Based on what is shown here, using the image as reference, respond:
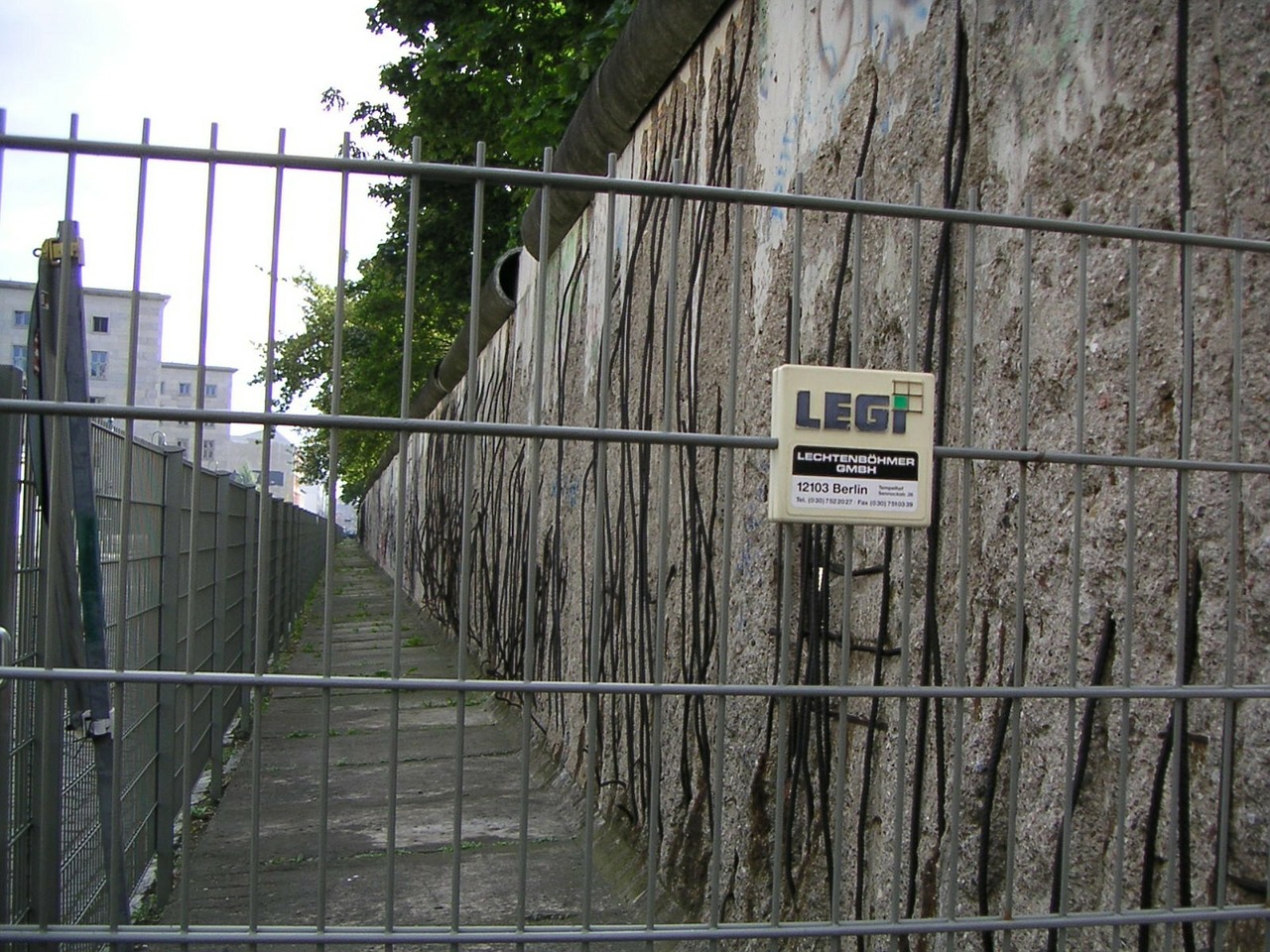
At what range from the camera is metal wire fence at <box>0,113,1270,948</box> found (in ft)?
7.30

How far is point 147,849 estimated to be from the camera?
17.3 ft

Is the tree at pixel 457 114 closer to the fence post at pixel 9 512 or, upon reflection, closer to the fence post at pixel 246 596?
the fence post at pixel 246 596

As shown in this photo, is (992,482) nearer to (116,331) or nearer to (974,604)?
(974,604)

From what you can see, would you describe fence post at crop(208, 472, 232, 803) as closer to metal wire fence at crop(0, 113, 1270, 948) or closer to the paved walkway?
the paved walkway

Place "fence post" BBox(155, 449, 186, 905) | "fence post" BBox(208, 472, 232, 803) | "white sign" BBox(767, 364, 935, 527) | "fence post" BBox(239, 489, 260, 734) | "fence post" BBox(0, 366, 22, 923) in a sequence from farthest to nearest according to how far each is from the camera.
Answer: "fence post" BBox(239, 489, 260, 734)
"fence post" BBox(208, 472, 232, 803)
"fence post" BBox(155, 449, 186, 905)
"fence post" BBox(0, 366, 22, 923)
"white sign" BBox(767, 364, 935, 527)

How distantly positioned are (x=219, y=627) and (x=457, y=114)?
423 inches

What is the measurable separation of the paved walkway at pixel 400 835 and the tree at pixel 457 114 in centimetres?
213

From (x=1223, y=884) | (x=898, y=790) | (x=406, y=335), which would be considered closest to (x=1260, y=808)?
(x=1223, y=884)

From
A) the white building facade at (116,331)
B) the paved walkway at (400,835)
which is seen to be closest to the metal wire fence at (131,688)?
the white building facade at (116,331)

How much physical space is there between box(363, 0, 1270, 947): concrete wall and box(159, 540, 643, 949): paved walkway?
0.65 metres

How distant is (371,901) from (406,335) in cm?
329

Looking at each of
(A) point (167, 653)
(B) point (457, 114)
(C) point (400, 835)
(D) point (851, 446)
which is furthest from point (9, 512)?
(B) point (457, 114)

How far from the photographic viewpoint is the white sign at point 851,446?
7.50 feet

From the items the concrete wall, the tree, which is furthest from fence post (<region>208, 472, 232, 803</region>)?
the concrete wall
